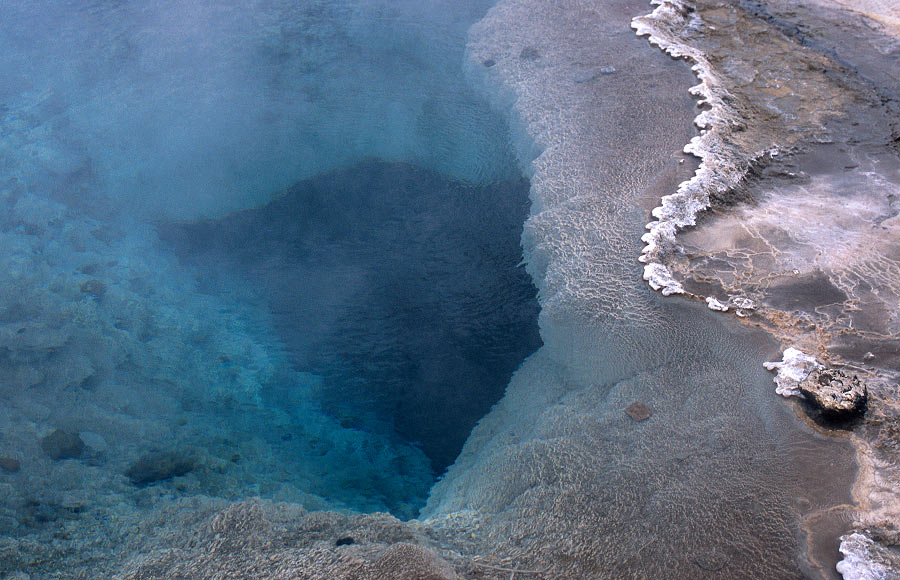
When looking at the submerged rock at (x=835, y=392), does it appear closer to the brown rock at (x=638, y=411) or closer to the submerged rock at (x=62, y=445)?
the brown rock at (x=638, y=411)

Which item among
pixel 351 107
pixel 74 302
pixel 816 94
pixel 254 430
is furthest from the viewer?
pixel 351 107

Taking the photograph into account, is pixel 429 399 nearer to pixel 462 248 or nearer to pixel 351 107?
pixel 462 248

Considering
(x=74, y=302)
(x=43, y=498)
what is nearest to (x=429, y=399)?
(x=43, y=498)

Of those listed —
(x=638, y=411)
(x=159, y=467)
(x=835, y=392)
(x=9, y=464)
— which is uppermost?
→ (x=835, y=392)

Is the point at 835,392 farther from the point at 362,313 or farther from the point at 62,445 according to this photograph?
the point at 62,445

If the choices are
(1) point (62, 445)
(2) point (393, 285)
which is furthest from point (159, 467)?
(2) point (393, 285)

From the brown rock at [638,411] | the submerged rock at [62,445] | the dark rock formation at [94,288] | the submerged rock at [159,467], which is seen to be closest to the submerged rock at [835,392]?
the brown rock at [638,411]
